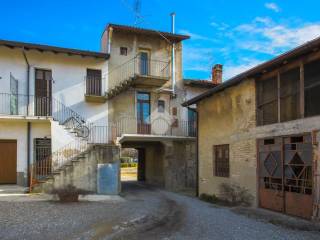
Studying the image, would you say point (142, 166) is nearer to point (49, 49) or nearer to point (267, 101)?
point (49, 49)

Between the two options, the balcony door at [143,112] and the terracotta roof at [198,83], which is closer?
the balcony door at [143,112]

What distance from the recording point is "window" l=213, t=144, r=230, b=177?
14.8 metres

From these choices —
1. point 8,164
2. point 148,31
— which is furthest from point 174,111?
point 8,164

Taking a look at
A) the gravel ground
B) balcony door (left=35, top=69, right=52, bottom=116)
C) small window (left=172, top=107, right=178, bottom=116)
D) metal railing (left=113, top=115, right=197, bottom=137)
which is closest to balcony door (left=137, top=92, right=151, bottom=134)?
metal railing (left=113, top=115, right=197, bottom=137)

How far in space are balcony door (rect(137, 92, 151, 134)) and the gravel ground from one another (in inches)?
349

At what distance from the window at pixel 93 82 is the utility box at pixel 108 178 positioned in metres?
4.91

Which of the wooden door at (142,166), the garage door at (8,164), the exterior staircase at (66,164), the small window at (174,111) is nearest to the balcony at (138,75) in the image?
the small window at (174,111)

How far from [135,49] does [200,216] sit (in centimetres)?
1336

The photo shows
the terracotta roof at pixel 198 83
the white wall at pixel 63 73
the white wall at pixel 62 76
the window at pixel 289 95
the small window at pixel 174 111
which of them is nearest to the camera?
the window at pixel 289 95

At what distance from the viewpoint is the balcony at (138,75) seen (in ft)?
67.0

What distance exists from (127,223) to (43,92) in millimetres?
11812

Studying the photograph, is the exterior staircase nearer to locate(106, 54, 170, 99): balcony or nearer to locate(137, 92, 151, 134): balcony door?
locate(106, 54, 170, 99): balcony

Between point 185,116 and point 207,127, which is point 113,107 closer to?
point 185,116

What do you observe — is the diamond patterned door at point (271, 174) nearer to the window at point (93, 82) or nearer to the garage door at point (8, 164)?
the window at point (93, 82)
